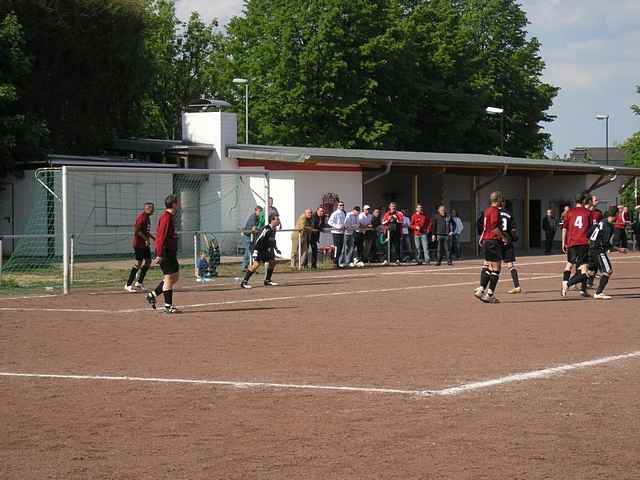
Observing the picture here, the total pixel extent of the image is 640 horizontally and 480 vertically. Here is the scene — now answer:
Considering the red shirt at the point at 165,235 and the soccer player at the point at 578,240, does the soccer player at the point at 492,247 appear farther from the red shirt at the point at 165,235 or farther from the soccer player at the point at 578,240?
the red shirt at the point at 165,235

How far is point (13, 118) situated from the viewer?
35.1 metres

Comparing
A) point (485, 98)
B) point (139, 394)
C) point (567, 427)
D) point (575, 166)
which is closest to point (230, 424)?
point (139, 394)

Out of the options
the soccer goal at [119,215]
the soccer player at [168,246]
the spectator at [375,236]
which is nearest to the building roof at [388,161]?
the soccer goal at [119,215]

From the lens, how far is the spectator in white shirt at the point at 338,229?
31.1 metres

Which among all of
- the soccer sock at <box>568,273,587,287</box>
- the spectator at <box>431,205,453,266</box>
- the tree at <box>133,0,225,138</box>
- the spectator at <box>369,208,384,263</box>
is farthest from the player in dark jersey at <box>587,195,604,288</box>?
the tree at <box>133,0,225,138</box>

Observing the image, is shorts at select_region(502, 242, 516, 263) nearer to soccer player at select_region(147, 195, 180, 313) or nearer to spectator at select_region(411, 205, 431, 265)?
soccer player at select_region(147, 195, 180, 313)

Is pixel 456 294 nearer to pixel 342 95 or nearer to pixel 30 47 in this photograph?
pixel 30 47

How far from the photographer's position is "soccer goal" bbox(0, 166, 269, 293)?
95.6ft

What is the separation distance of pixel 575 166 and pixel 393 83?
16.8 metres

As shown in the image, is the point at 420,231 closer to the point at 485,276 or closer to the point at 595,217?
the point at 595,217

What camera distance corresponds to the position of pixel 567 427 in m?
8.43

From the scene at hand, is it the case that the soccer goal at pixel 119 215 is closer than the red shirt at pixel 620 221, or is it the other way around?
the soccer goal at pixel 119 215

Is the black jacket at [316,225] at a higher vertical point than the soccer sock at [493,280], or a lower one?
higher

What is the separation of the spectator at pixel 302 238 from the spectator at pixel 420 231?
4193 millimetres
